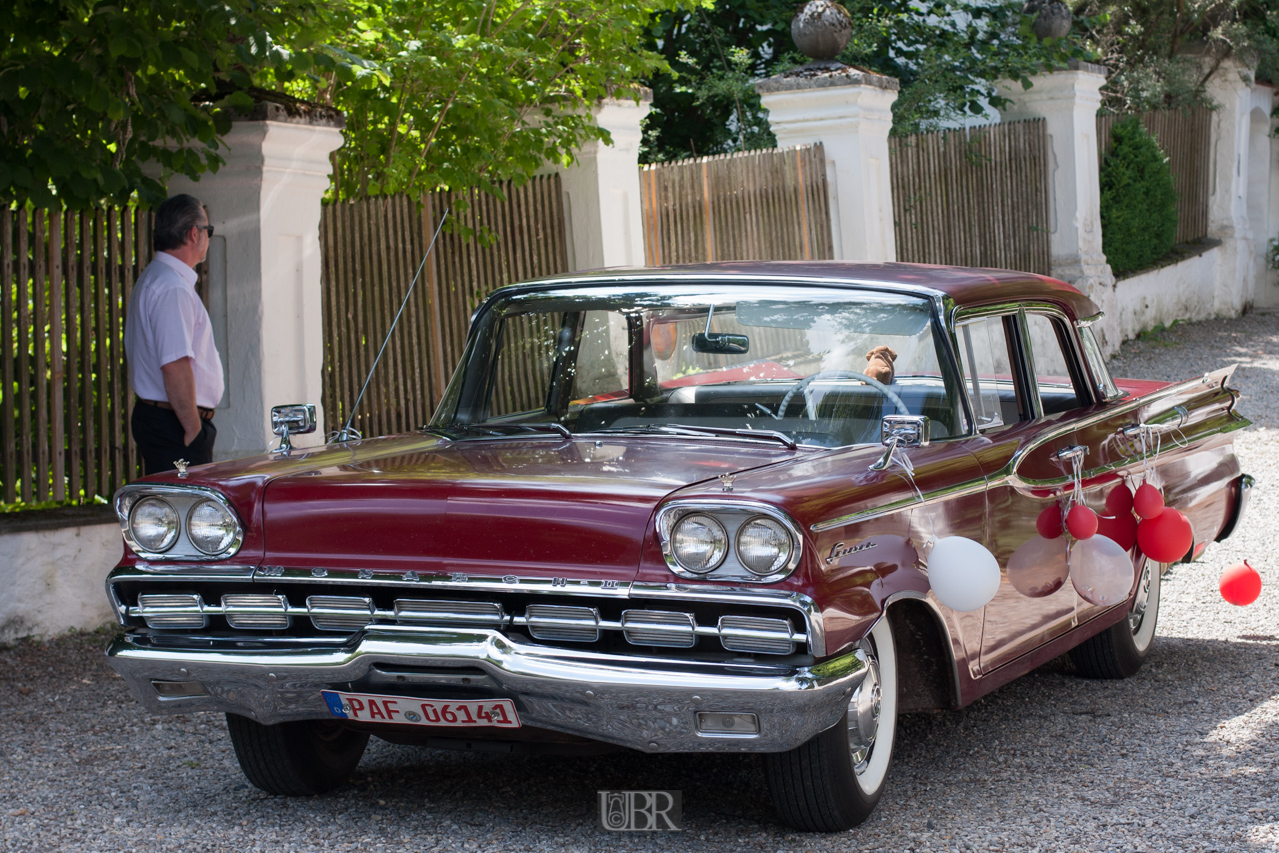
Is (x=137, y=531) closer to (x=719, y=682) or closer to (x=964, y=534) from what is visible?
(x=719, y=682)

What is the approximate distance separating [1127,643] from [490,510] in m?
2.92

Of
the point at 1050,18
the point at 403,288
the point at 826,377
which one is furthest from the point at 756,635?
the point at 1050,18

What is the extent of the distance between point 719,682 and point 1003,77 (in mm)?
12531

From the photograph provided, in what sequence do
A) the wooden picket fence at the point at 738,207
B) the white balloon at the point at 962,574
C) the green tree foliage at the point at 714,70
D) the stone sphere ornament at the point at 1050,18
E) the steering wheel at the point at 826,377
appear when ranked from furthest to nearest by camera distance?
the green tree foliage at the point at 714,70 → the stone sphere ornament at the point at 1050,18 → the wooden picket fence at the point at 738,207 → the steering wheel at the point at 826,377 → the white balloon at the point at 962,574

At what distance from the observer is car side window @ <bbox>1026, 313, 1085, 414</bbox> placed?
→ 495cm

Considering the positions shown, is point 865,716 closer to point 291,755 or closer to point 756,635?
point 756,635

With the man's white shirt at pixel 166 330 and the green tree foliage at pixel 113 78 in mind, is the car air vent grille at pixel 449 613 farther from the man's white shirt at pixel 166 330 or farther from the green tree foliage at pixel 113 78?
the green tree foliage at pixel 113 78

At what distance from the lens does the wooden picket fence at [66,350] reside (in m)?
6.46

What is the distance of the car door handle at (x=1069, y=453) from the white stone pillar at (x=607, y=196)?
5.35 metres

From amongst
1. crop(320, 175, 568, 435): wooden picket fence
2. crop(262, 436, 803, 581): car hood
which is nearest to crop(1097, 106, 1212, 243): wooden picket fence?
crop(320, 175, 568, 435): wooden picket fence

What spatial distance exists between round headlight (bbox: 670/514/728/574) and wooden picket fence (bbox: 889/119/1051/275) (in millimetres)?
10426

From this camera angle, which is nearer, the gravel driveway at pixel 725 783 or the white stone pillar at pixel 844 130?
the gravel driveway at pixel 725 783

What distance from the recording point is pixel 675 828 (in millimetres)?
3768

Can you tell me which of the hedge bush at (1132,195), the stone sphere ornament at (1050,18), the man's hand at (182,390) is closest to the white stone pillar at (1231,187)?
the hedge bush at (1132,195)
